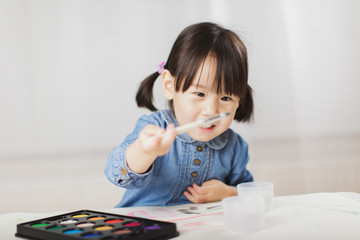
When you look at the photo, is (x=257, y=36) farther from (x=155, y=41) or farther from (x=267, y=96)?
(x=155, y=41)

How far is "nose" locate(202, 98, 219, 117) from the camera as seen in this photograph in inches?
32.1

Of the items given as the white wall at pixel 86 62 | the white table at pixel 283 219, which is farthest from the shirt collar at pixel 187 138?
the white wall at pixel 86 62

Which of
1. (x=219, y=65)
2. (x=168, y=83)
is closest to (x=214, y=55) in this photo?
(x=219, y=65)

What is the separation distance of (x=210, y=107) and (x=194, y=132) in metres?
0.08

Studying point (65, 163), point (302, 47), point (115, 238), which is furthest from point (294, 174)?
point (115, 238)

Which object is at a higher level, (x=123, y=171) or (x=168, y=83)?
(x=168, y=83)

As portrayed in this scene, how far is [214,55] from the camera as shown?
0.84m

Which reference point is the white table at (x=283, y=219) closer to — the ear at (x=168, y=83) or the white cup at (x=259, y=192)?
the white cup at (x=259, y=192)

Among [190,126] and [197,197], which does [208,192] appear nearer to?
[197,197]

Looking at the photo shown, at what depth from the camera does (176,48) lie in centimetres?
92

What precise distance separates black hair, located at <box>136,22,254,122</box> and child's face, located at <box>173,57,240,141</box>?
1 centimetres

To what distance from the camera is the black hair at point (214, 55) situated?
0.83 meters

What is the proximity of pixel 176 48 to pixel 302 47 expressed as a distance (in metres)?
0.94

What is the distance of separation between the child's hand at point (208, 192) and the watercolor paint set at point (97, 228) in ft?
0.94
